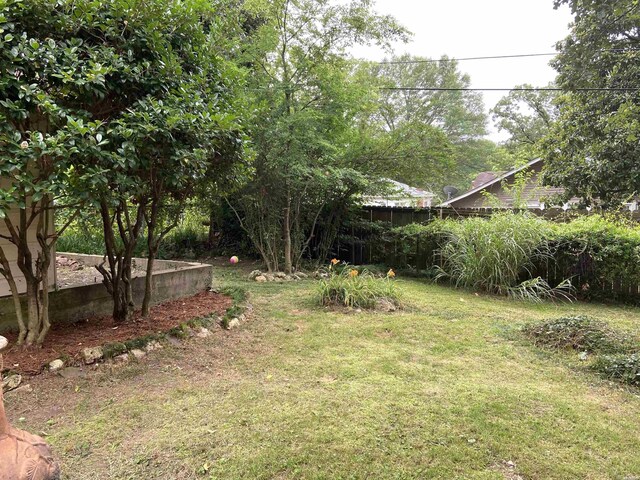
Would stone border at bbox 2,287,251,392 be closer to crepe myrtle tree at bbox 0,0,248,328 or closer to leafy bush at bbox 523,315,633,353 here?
crepe myrtle tree at bbox 0,0,248,328

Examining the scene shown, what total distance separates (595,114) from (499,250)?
5.97 m

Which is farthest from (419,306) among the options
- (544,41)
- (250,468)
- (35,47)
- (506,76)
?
(506,76)

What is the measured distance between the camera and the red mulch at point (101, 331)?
3.06 metres

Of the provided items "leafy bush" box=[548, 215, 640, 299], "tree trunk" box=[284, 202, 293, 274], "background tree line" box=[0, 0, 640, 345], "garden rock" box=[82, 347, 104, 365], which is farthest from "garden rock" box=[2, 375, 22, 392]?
"leafy bush" box=[548, 215, 640, 299]

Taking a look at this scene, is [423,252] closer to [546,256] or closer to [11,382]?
[546,256]

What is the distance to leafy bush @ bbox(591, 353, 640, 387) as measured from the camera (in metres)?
3.08

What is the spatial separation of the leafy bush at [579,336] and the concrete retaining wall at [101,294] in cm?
419

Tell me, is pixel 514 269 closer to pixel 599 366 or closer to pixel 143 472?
pixel 599 366

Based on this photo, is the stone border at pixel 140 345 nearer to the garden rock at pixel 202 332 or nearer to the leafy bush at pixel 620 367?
the garden rock at pixel 202 332

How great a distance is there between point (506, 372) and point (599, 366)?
2.57 feet

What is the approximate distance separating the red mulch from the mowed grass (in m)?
0.37

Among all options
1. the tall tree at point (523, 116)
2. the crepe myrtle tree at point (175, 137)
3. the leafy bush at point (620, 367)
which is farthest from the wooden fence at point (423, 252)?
the tall tree at point (523, 116)

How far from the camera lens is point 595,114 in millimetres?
9719

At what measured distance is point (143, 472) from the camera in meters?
1.98
